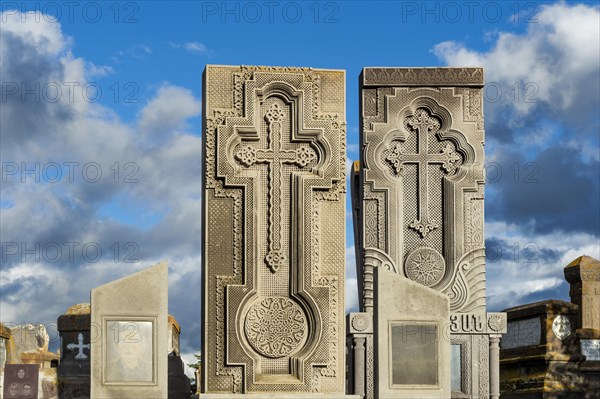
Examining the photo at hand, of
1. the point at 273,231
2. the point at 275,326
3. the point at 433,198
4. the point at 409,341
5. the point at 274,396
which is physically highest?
the point at 433,198

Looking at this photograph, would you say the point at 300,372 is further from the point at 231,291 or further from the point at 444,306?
the point at 444,306

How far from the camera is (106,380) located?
16750 mm

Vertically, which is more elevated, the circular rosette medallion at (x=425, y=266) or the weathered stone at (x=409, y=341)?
the circular rosette medallion at (x=425, y=266)

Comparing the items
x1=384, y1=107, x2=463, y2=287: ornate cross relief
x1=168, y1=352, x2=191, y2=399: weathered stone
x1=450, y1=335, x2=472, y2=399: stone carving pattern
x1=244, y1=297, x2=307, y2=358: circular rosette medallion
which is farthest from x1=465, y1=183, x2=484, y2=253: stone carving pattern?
x1=168, y1=352, x2=191, y2=399: weathered stone

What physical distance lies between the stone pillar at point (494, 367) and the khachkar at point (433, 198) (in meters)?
0.02

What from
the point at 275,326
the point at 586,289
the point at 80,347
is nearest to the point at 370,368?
the point at 275,326

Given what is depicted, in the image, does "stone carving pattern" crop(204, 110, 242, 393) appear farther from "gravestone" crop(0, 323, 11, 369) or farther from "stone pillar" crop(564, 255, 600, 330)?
"stone pillar" crop(564, 255, 600, 330)

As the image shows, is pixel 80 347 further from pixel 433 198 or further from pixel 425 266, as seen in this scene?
pixel 433 198

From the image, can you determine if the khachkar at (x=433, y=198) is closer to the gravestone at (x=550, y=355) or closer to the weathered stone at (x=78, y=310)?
the gravestone at (x=550, y=355)

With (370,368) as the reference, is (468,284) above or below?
above

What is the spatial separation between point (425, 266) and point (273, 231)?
3.00 meters

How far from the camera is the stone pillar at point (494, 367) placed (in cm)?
2092

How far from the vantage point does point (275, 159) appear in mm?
19469

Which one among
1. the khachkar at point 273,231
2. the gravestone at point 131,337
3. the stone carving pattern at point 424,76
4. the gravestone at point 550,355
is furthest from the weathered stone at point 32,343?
the gravestone at point 550,355
